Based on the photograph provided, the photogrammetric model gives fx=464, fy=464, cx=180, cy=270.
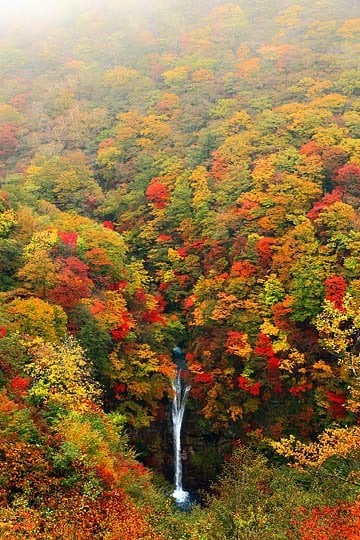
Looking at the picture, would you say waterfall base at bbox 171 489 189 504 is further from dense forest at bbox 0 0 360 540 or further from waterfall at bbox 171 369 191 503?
dense forest at bbox 0 0 360 540

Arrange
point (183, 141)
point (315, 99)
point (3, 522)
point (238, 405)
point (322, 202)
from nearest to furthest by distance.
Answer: point (3, 522), point (238, 405), point (322, 202), point (315, 99), point (183, 141)

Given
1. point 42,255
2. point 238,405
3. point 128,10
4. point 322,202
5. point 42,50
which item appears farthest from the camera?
point 128,10

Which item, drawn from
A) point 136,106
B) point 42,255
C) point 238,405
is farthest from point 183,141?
point 238,405

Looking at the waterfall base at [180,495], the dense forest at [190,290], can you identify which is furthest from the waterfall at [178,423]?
the dense forest at [190,290]

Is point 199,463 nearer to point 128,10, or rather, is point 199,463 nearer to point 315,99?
point 315,99

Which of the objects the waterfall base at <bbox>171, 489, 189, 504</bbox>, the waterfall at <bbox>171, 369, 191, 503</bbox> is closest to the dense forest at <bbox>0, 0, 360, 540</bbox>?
the waterfall at <bbox>171, 369, 191, 503</bbox>

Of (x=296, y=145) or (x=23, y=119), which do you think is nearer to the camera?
(x=296, y=145)
